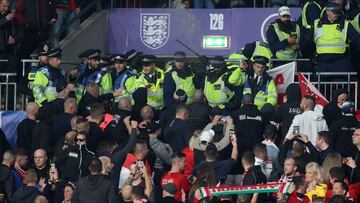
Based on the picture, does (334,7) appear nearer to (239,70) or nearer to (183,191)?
(239,70)

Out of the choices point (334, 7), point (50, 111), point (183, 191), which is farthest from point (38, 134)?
point (334, 7)

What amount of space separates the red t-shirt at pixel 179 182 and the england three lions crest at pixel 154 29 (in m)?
7.65

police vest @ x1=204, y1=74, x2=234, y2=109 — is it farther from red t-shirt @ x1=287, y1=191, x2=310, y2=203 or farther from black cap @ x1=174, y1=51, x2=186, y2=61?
red t-shirt @ x1=287, y1=191, x2=310, y2=203

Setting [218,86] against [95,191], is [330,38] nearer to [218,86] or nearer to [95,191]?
[218,86]

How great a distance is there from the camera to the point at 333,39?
121 ft

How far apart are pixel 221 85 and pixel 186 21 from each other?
4.11 metres

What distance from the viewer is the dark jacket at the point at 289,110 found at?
114ft

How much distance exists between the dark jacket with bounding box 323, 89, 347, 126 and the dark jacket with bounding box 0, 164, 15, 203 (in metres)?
5.29

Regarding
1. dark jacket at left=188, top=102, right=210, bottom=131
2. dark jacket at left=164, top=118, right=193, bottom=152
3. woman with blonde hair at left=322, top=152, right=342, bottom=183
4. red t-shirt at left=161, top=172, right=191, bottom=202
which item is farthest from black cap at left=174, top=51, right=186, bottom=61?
woman with blonde hair at left=322, top=152, right=342, bottom=183

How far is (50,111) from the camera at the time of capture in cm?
3550

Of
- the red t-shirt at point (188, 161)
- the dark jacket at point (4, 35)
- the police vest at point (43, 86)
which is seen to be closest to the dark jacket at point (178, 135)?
the red t-shirt at point (188, 161)

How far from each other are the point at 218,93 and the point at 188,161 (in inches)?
106

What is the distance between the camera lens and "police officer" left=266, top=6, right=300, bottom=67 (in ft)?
122

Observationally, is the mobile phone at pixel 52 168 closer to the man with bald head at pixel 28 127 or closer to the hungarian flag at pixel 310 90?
the man with bald head at pixel 28 127
